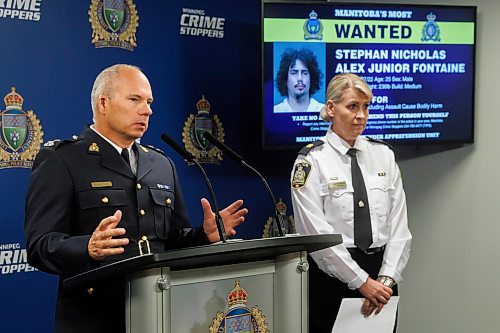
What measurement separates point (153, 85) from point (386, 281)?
157 cm

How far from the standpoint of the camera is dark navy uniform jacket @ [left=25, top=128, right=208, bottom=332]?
6.82ft

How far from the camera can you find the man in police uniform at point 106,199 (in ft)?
6.90

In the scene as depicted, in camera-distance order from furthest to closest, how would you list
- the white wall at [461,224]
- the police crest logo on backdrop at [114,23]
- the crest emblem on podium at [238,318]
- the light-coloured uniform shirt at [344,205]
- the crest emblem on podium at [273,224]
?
the crest emblem on podium at [273,224] → the white wall at [461,224] → the police crest logo on backdrop at [114,23] → the light-coloured uniform shirt at [344,205] → the crest emblem on podium at [238,318]

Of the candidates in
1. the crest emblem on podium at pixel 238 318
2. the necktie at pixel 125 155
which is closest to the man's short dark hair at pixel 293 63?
the necktie at pixel 125 155

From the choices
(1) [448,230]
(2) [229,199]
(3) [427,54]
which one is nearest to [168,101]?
(2) [229,199]

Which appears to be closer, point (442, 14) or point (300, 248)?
point (300, 248)

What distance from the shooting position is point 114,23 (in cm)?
362

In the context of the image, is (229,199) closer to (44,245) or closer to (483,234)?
(483,234)

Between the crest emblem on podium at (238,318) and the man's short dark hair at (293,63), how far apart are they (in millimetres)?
2128

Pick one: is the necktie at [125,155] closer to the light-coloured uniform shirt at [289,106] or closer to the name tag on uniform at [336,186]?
the name tag on uniform at [336,186]

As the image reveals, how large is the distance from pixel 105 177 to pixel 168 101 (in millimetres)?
1640

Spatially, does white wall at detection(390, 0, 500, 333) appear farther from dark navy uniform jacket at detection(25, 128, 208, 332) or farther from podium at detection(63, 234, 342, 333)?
podium at detection(63, 234, 342, 333)

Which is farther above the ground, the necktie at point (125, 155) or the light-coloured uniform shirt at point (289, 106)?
the light-coloured uniform shirt at point (289, 106)

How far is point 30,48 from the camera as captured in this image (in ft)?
11.1
